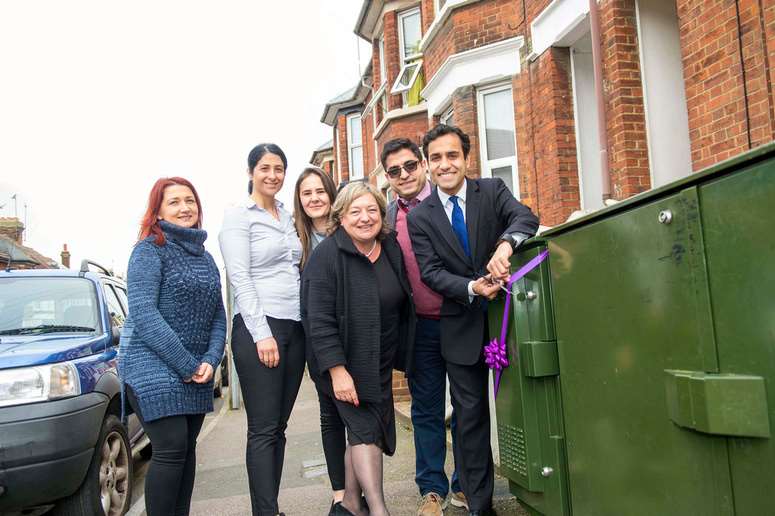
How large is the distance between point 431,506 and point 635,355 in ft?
6.20

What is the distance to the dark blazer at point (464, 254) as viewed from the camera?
3.26m

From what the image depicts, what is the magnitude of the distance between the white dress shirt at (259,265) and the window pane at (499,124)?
221 inches

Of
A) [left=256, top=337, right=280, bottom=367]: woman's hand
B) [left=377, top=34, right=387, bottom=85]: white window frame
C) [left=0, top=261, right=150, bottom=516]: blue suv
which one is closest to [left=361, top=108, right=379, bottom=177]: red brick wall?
[left=377, top=34, right=387, bottom=85]: white window frame

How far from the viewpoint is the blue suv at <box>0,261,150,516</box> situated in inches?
134

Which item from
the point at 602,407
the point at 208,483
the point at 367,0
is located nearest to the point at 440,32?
the point at 367,0

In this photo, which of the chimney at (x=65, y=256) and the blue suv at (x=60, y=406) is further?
the chimney at (x=65, y=256)

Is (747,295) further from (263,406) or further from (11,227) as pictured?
(11,227)

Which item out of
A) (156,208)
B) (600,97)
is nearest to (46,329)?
(156,208)

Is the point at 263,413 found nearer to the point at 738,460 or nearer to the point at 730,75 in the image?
the point at 738,460

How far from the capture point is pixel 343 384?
310 cm

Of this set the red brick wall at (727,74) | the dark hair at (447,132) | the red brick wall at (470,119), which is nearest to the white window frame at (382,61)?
the red brick wall at (470,119)

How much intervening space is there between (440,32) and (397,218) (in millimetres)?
6353

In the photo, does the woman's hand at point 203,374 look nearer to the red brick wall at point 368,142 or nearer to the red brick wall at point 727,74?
the red brick wall at point 727,74

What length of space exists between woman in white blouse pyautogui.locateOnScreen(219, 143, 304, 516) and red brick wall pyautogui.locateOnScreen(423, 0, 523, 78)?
18.5 ft
